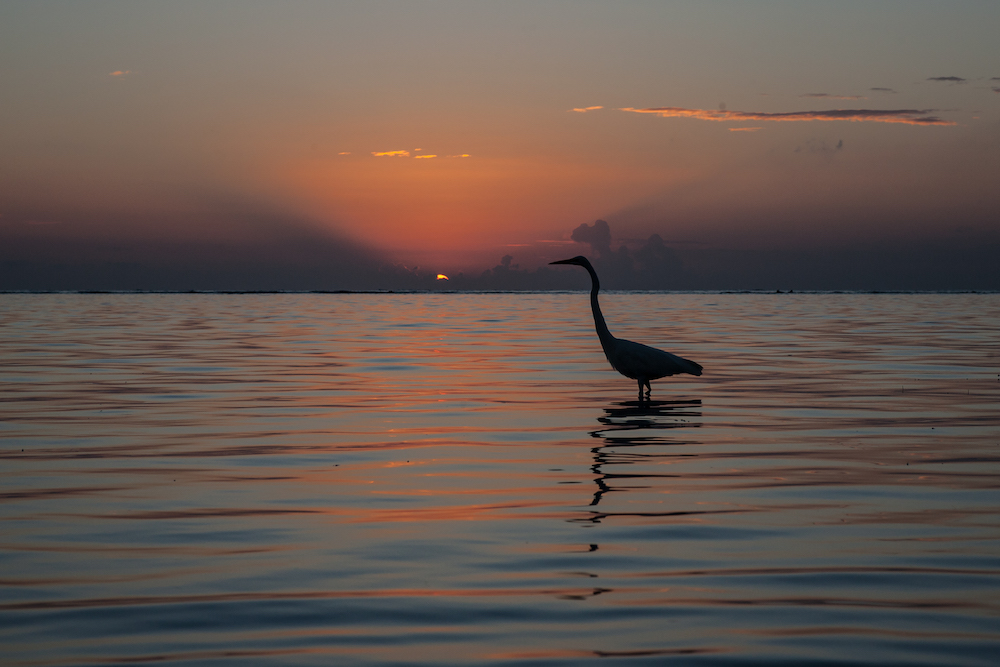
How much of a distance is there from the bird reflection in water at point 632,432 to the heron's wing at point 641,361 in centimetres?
56

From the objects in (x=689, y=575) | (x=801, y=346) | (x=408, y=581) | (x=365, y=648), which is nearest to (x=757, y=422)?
(x=689, y=575)

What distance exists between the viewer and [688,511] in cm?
876

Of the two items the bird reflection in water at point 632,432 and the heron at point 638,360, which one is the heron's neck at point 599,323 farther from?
the bird reflection in water at point 632,432

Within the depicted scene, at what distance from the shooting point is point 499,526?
8250 millimetres

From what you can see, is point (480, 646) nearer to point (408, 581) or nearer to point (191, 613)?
point (408, 581)

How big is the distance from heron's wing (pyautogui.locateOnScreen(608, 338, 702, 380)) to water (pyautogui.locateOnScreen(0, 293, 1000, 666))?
→ 1.83 feet

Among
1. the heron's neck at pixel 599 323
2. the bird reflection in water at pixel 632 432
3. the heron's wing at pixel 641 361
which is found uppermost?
the heron's neck at pixel 599 323

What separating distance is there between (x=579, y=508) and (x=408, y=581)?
2581mm

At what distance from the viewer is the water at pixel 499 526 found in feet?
18.5

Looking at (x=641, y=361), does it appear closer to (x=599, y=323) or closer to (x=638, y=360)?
(x=638, y=360)

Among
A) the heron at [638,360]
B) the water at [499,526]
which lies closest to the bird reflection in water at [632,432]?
the water at [499,526]

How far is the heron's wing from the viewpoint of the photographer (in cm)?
1762

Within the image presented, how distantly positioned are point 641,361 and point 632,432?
4.11m

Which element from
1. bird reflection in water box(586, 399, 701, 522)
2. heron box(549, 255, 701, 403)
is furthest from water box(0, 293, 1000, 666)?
heron box(549, 255, 701, 403)
